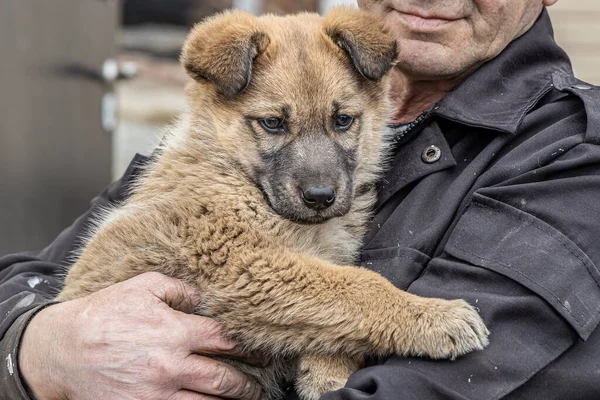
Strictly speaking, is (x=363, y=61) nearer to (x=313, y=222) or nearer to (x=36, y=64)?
(x=313, y=222)

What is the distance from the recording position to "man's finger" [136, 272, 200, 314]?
3088 mm

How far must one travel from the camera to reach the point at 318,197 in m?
3.24

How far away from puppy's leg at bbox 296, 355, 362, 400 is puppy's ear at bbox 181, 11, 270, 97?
107 cm

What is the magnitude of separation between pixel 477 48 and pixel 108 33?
3743 mm

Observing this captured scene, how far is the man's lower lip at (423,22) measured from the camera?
364 cm

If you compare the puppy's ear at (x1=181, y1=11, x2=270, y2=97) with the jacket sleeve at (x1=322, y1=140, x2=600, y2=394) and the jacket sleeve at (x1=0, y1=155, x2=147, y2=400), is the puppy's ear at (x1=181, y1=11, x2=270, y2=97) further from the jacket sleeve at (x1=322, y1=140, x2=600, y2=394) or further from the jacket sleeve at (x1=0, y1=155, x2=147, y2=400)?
the jacket sleeve at (x1=322, y1=140, x2=600, y2=394)

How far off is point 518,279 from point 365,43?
128cm

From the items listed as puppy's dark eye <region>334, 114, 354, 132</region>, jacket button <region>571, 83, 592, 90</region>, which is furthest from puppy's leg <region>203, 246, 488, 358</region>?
jacket button <region>571, 83, 592, 90</region>

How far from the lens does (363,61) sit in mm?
3486

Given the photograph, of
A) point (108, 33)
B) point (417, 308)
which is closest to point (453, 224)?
point (417, 308)

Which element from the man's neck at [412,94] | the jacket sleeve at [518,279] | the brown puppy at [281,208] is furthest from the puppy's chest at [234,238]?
the man's neck at [412,94]

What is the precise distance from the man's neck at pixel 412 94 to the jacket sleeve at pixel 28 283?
1.18m

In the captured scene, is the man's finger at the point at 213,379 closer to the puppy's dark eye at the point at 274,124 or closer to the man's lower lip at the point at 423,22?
the puppy's dark eye at the point at 274,124

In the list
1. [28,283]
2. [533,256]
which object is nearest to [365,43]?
[533,256]
